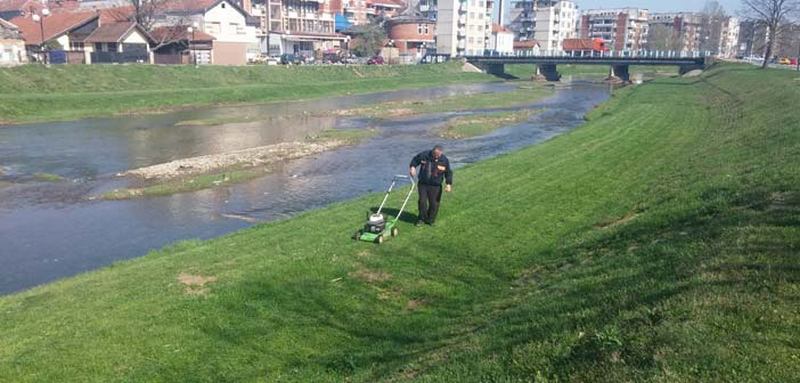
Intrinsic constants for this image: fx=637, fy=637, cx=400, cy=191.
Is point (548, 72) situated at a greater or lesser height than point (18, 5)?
lesser

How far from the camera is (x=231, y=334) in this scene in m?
10.2

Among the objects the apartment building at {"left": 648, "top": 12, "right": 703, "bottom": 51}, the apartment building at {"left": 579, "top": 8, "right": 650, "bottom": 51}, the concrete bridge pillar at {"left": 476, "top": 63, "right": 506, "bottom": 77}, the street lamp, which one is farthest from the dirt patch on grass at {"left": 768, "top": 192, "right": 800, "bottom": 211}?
the apartment building at {"left": 579, "top": 8, "right": 650, "bottom": 51}

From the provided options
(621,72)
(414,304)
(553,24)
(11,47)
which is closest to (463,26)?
(621,72)

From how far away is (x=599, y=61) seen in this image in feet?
326

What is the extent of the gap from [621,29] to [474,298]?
195 meters

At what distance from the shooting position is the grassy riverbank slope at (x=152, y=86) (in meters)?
49.1

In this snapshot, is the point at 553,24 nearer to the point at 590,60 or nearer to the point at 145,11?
the point at 590,60


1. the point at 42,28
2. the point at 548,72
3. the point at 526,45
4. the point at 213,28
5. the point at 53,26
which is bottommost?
the point at 548,72

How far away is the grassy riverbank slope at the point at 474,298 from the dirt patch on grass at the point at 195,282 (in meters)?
0.04

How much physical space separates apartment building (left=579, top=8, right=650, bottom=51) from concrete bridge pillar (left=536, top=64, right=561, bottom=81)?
77097mm

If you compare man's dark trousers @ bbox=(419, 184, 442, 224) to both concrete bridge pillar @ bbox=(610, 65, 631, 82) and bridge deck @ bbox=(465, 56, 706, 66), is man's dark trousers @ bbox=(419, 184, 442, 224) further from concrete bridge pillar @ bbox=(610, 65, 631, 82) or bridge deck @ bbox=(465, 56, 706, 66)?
concrete bridge pillar @ bbox=(610, 65, 631, 82)

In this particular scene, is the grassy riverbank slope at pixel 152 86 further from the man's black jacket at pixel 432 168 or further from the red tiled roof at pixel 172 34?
the man's black jacket at pixel 432 168

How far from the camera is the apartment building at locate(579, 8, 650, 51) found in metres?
188

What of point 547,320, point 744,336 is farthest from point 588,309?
point 744,336
